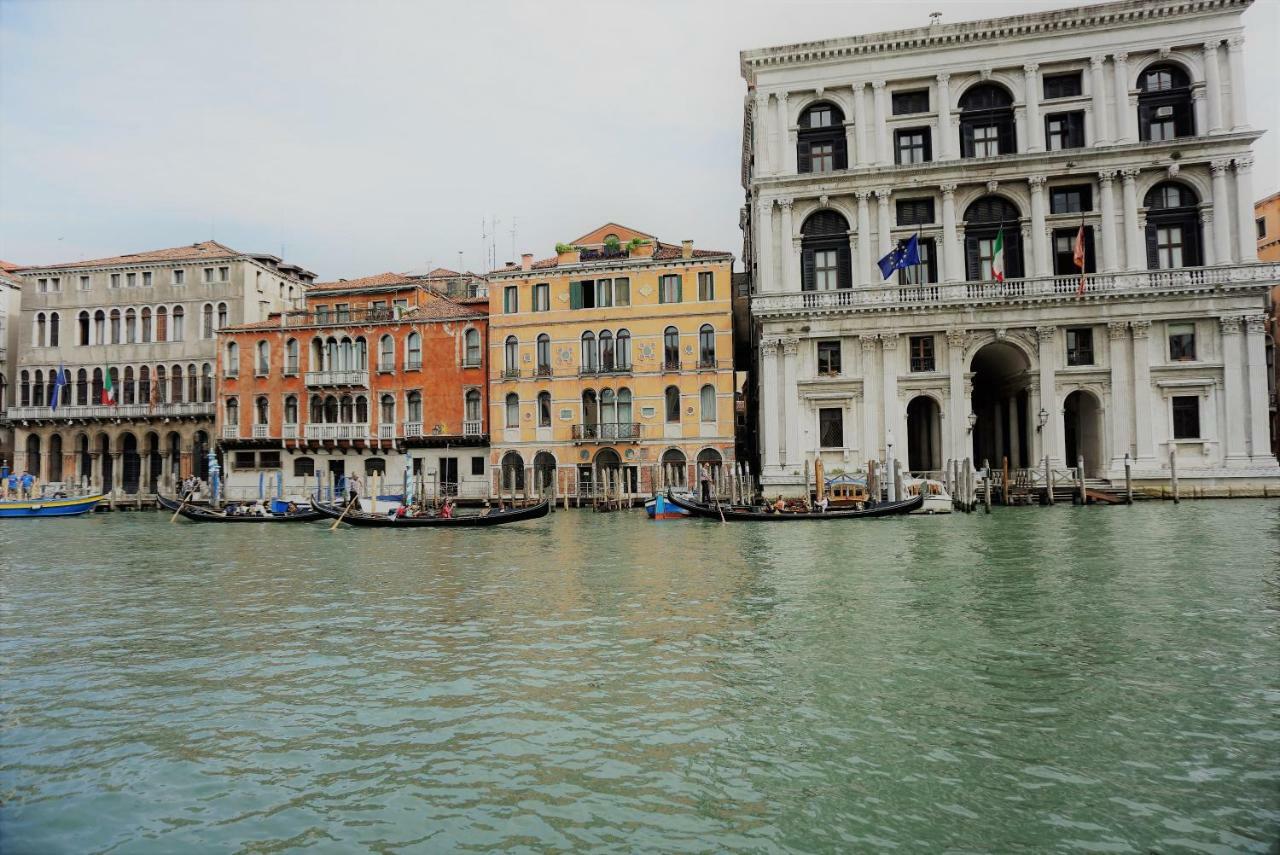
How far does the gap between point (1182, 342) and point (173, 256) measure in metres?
40.4

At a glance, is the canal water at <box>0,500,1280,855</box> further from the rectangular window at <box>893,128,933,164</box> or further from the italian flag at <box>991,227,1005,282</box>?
the rectangular window at <box>893,128,933,164</box>

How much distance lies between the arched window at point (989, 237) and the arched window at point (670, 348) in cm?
1054

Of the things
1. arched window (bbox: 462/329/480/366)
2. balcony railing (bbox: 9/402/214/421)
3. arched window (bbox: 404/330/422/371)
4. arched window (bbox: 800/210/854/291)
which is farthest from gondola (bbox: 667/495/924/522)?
balcony railing (bbox: 9/402/214/421)

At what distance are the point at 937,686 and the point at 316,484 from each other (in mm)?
31771

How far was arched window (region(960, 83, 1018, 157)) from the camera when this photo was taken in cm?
2809

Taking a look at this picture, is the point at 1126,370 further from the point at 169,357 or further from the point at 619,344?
the point at 169,357

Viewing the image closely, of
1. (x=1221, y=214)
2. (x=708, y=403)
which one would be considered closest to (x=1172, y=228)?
(x=1221, y=214)

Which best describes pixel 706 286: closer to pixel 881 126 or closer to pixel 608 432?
pixel 608 432

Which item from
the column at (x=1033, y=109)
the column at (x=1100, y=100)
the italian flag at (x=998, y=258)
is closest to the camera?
the italian flag at (x=998, y=258)

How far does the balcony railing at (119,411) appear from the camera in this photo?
35.8 m

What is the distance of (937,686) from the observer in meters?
6.64

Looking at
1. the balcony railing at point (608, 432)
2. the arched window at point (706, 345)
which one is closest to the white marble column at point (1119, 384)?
the arched window at point (706, 345)

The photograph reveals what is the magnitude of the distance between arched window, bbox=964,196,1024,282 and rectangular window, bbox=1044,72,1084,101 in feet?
13.1

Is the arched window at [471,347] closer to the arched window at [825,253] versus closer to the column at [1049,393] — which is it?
the arched window at [825,253]
